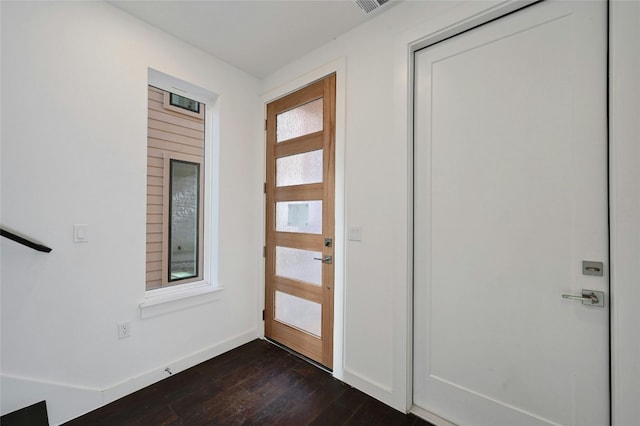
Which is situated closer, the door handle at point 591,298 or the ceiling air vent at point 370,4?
the door handle at point 591,298

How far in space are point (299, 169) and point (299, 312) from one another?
1366mm

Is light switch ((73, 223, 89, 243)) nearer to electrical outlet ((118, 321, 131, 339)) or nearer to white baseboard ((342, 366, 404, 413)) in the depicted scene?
electrical outlet ((118, 321, 131, 339))

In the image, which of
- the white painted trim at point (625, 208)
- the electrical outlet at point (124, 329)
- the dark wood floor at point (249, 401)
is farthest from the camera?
the electrical outlet at point (124, 329)

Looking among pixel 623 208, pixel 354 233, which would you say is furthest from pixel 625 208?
pixel 354 233

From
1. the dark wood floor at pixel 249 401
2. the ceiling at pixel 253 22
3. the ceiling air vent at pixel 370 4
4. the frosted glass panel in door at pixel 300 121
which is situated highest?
the ceiling at pixel 253 22

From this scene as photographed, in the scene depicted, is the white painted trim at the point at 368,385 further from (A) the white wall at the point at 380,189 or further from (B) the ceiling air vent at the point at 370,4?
(B) the ceiling air vent at the point at 370,4

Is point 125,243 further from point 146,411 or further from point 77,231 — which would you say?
point 146,411

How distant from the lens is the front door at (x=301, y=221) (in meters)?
2.25

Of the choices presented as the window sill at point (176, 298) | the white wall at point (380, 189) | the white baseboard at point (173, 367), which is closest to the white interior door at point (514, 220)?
the white wall at point (380, 189)

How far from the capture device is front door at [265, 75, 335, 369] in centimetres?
225

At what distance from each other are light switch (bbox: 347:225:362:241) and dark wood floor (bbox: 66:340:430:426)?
1.15 m

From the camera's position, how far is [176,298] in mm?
2240

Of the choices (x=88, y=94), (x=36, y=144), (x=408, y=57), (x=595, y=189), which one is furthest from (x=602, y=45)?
(x=36, y=144)

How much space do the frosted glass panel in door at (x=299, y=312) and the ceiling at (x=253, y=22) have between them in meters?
2.31
